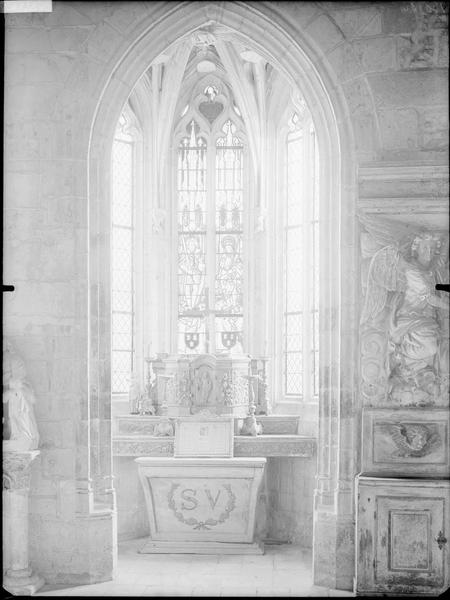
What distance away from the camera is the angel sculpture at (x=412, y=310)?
683cm

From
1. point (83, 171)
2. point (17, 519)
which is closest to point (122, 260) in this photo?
point (83, 171)

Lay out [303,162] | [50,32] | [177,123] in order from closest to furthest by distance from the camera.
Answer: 1. [50,32]
2. [303,162]
3. [177,123]

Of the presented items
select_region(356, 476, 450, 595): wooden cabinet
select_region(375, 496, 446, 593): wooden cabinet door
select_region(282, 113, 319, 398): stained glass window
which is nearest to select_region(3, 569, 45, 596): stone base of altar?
select_region(356, 476, 450, 595): wooden cabinet

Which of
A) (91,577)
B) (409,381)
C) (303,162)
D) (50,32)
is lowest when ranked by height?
(91,577)

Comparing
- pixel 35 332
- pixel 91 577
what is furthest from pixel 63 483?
pixel 35 332

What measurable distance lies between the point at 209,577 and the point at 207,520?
1.10 metres

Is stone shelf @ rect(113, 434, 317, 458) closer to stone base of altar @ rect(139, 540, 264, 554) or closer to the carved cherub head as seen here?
stone base of altar @ rect(139, 540, 264, 554)

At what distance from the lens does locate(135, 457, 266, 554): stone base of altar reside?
8.41 m

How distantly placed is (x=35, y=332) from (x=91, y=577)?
2.08 metres

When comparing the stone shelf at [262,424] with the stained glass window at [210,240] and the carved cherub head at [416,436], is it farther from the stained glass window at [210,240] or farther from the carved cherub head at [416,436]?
the carved cherub head at [416,436]

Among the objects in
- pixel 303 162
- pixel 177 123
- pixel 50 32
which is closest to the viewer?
pixel 50 32

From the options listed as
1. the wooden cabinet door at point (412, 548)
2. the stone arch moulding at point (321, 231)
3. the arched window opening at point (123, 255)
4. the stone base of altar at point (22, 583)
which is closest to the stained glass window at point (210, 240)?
the arched window opening at point (123, 255)

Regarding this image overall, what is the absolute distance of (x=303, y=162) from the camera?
9.72 m

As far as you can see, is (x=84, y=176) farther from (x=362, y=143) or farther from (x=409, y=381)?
(x=409, y=381)
